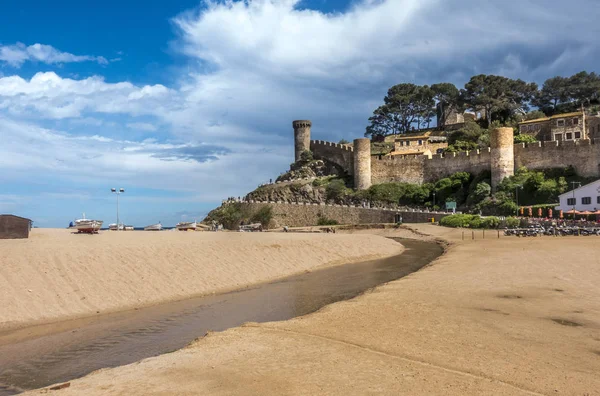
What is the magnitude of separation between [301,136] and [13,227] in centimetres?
6191

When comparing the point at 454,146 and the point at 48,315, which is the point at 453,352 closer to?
the point at 48,315

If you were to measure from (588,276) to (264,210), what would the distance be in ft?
148

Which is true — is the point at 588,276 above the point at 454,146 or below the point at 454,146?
below

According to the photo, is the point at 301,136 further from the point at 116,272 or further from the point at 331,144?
the point at 116,272

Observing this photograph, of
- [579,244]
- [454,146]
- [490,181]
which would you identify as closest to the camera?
[579,244]

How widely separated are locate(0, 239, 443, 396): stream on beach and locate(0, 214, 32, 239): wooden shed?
8770 mm

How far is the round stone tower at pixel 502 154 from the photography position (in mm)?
47812

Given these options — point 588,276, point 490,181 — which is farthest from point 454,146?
point 588,276

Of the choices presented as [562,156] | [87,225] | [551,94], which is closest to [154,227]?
[87,225]

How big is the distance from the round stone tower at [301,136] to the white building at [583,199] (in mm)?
44675

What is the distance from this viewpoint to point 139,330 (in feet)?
33.9

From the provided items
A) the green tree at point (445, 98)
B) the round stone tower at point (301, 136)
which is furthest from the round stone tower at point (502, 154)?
the round stone tower at point (301, 136)

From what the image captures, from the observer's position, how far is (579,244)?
77.2 ft

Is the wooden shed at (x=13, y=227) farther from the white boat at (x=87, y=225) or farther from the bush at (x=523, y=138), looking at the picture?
the bush at (x=523, y=138)
